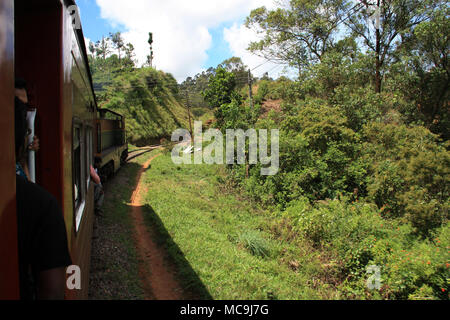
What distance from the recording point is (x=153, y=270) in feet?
18.9

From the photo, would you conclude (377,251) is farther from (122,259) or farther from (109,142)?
(109,142)

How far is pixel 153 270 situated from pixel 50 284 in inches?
192

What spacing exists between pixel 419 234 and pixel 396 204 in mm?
1808

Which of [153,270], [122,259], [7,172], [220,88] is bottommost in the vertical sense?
[153,270]

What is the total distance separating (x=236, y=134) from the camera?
1434cm

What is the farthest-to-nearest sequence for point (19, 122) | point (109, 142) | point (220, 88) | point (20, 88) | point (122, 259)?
1. point (220, 88)
2. point (109, 142)
3. point (122, 259)
4. point (20, 88)
5. point (19, 122)

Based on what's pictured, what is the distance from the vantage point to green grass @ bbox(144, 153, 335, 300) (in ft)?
17.7

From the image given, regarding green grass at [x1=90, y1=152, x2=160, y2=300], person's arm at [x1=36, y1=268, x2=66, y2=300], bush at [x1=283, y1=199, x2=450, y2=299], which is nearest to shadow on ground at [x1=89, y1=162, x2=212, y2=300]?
green grass at [x1=90, y1=152, x2=160, y2=300]

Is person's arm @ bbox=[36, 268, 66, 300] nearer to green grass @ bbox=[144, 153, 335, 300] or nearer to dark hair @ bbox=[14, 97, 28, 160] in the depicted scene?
dark hair @ bbox=[14, 97, 28, 160]

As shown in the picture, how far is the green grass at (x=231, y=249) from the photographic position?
539 cm

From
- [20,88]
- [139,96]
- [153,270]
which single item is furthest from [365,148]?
[139,96]

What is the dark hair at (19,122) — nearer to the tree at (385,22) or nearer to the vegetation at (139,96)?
the tree at (385,22)

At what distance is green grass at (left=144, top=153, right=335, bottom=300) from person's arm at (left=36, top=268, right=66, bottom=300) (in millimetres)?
4149


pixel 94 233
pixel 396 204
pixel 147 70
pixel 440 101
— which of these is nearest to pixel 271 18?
pixel 440 101
